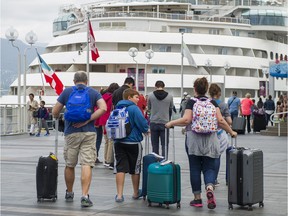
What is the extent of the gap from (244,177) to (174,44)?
63677 millimetres

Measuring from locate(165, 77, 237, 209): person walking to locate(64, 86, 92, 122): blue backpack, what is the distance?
3.55 ft

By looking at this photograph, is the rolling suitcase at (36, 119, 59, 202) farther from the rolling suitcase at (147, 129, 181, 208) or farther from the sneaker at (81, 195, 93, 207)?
the rolling suitcase at (147, 129, 181, 208)

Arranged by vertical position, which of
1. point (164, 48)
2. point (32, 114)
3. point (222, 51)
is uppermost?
point (164, 48)

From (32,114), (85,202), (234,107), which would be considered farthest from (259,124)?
(85,202)

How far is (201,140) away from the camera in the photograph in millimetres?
10258

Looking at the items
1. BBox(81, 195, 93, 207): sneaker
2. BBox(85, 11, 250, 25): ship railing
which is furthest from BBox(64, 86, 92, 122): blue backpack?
BBox(85, 11, 250, 25): ship railing

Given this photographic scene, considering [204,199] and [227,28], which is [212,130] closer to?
[204,199]

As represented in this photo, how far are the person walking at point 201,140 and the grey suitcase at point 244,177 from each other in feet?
0.81

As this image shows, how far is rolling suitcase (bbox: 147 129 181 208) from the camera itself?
33.3ft

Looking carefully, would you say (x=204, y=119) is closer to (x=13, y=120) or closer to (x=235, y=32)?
(x=13, y=120)

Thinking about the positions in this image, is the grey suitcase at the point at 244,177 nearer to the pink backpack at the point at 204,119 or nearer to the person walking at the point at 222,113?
the pink backpack at the point at 204,119

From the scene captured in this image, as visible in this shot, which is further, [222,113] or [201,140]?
[222,113]

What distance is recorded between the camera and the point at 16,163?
55.5 feet

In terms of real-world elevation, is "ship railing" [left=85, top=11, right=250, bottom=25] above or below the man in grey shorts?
above
